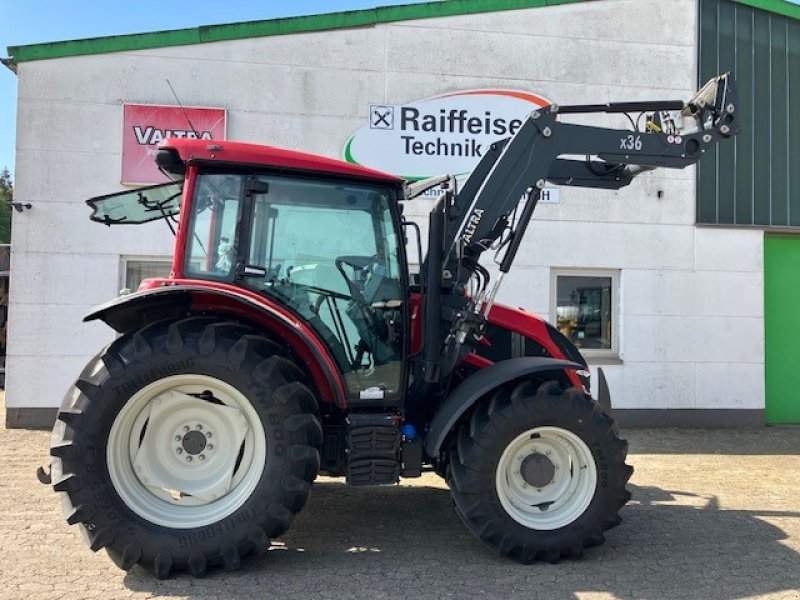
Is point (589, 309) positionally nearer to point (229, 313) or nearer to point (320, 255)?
point (320, 255)

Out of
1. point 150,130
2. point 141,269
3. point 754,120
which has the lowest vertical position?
point 141,269

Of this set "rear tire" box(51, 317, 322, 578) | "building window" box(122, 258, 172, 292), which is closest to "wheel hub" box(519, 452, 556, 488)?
"rear tire" box(51, 317, 322, 578)

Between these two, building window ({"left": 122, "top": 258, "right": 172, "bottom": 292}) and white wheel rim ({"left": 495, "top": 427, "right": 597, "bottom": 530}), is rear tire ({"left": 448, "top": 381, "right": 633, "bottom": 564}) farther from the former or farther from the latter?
building window ({"left": 122, "top": 258, "right": 172, "bottom": 292})

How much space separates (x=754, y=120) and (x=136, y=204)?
786 cm

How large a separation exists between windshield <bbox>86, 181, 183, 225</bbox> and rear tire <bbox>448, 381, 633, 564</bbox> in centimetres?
266

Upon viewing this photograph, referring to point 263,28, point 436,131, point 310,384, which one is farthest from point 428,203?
point 310,384

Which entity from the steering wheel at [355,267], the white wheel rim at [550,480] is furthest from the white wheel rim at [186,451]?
the white wheel rim at [550,480]

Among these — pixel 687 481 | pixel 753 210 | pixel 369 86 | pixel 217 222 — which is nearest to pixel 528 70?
pixel 369 86

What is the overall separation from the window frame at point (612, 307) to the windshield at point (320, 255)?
15.9 ft

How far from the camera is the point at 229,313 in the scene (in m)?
3.76

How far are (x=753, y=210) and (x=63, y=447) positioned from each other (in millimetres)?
8524

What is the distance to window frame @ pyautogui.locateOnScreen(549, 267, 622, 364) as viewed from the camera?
8.36 metres

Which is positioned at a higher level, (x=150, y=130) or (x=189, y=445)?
(x=150, y=130)

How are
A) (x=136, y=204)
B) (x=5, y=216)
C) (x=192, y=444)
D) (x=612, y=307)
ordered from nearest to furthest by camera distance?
1. (x=192, y=444)
2. (x=136, y=204)
3. (x=612, y=307)
4. (x=5, y=216)
